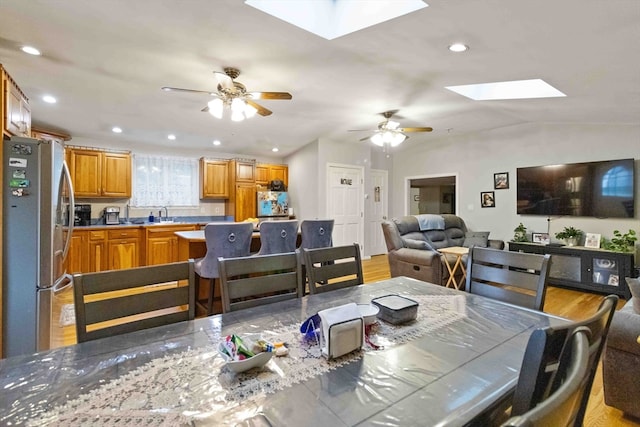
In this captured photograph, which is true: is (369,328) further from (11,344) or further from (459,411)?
(11,344)

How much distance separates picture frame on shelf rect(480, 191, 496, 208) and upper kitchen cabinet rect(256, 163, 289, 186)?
4014 millimetres

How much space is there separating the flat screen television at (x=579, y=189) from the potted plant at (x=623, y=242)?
0.26 m

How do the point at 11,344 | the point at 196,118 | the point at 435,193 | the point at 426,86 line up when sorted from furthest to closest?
the point at 435,193, the point at 196,118, the point at 426,86, the point at 11,344

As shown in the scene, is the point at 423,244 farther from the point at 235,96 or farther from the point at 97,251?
the point at 97,251

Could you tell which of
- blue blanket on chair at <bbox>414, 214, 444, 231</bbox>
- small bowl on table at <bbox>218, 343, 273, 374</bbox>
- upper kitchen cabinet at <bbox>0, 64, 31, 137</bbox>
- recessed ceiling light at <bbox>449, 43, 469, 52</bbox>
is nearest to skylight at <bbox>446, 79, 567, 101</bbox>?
recessed ceiling light at <bbox>449, 43, 469, 52</bbox>

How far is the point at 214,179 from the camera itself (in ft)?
20.1

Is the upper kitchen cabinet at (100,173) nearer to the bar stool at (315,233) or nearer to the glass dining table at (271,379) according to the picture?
the bar stool at (315,233)

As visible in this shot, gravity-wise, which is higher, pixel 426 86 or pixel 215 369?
pixel 426 86

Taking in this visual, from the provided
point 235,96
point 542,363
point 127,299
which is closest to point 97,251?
point 235,96

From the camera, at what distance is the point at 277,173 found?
6.85 m

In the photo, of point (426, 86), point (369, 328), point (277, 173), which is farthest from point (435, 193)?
point (369, 328)

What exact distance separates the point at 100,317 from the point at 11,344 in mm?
1766

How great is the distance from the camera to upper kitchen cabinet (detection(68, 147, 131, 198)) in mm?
4816

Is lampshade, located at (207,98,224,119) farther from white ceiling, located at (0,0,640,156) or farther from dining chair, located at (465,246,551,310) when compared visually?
dining chair, located at (465,246,551,310)
